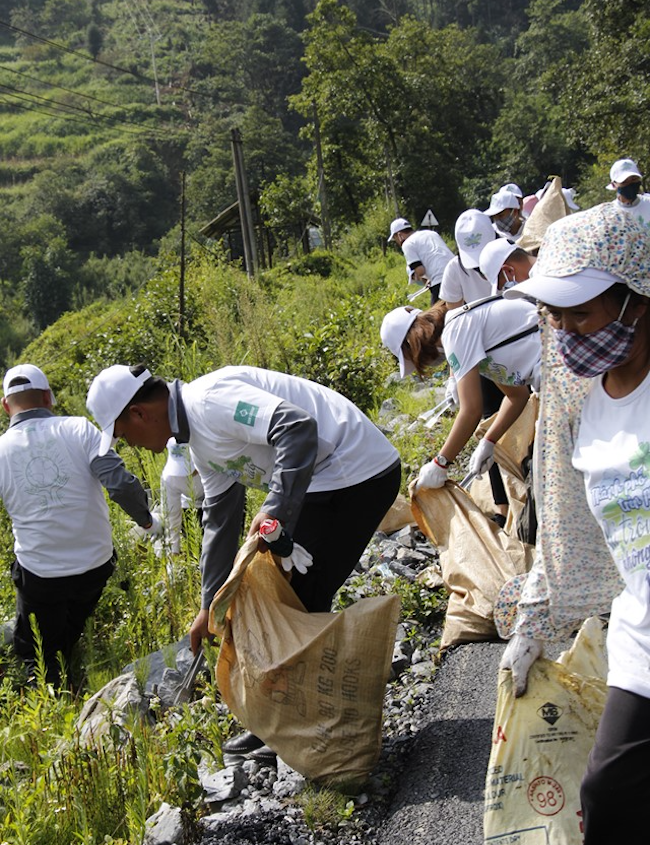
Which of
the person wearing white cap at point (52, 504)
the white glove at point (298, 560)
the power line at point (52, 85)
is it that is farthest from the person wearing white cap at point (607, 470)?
the power line at point (52, 85)

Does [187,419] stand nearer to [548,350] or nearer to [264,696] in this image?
[264,696]

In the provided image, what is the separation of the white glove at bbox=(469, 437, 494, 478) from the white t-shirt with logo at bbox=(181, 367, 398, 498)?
97cm

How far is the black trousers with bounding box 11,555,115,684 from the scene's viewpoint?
→ 5.06 meters

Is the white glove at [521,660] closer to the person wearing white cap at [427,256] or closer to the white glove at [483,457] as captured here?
the white glove at [483,457]

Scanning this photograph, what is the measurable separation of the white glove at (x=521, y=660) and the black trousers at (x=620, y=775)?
35 cm

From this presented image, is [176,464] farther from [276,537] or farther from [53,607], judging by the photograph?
[276,537]

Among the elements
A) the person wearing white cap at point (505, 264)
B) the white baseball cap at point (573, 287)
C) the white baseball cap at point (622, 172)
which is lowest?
the person wearing white cap at point (505, 264)

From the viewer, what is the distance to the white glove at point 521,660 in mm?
2273

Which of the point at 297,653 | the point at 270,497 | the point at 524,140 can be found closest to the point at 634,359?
the point at 270,497

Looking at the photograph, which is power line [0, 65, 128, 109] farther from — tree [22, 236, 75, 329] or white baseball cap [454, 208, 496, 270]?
white baseball cap [454, 208, 496, 270]

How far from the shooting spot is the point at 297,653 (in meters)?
3.07

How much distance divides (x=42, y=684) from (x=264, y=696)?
1.25 m

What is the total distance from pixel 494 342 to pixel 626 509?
2.26 m

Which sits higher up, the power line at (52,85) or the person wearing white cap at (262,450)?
the power line at (52,85)
